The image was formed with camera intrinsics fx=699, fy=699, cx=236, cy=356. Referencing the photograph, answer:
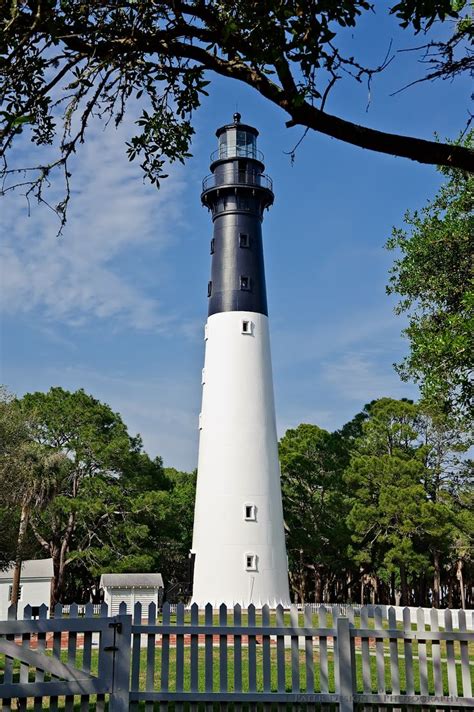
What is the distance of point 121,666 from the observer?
21.2 ft

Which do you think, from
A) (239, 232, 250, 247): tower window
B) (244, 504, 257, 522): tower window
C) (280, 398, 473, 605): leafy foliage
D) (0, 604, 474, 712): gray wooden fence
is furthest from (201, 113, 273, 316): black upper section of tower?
(0, 604, 474, 712): gray wooden fence

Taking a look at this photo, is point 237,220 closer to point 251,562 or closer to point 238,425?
point 238,425

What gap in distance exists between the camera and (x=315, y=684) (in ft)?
22.7

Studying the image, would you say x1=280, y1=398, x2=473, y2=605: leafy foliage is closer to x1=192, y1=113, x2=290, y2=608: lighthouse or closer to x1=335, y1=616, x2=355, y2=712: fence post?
x1=192, y1=113, x2=290, y2=608: lighthouse

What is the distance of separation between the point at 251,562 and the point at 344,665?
18500mm

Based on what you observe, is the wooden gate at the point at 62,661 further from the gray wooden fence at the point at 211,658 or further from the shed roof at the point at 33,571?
the shed roof at the point at 33,571

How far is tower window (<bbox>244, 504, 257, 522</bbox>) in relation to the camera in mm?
25000

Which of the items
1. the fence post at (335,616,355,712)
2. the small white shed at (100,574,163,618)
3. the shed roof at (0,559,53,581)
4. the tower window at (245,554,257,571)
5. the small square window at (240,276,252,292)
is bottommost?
the fence post at (335,616,355,712)

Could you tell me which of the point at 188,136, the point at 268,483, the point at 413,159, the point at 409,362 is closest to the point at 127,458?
the point at 268,483

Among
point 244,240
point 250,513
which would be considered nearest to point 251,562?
point 250,513

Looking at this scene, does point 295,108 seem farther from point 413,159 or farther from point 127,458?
point 127,458

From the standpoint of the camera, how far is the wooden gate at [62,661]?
6.21m

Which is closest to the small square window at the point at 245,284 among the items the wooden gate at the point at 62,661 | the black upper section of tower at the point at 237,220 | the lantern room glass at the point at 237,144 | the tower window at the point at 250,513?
the black upper section of tower at the point at 237,220

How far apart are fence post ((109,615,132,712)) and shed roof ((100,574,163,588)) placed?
73.8 ft
